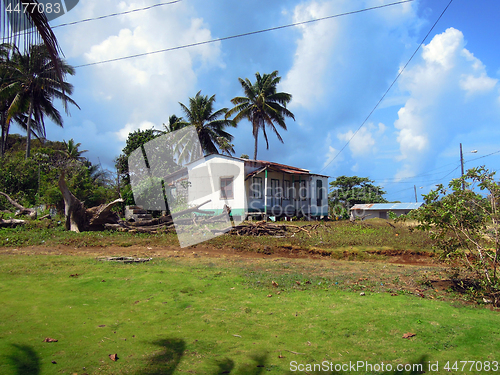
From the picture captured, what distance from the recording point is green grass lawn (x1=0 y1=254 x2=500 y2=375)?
2.97 m

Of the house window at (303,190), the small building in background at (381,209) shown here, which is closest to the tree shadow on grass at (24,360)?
the house window at (303,190)

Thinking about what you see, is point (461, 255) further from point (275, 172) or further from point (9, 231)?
point (275, 172)

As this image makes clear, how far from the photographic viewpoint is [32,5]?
10.0ft

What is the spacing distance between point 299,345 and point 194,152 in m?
29.1

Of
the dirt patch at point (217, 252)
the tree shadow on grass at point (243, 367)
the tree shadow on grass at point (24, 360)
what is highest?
the dirt patch at point (217, 252)

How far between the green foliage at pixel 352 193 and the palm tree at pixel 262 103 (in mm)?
19910

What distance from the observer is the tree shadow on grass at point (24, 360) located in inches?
102

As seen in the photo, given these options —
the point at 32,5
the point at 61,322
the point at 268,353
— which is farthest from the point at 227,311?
the point at 32,5

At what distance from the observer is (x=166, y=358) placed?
302cm

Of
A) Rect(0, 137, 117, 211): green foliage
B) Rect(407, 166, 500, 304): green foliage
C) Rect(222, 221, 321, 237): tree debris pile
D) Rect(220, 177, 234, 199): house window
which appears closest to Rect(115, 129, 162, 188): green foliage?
Rect(0, 137, 117, 211): green foliage

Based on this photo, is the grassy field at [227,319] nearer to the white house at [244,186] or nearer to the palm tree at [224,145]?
the white house at [244,186]

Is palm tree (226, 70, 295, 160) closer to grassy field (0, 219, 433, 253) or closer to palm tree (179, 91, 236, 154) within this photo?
palm tree (179, 91, 236, 154)

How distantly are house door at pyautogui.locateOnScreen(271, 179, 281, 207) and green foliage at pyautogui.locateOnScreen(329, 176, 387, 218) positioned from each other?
79.9 feet

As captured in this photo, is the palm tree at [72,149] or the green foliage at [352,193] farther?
the green foliage at [352,193]
